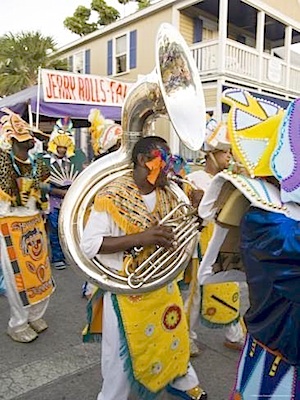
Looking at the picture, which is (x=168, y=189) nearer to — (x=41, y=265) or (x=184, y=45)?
(x=184, y=45)

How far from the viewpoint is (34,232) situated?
3490 mm

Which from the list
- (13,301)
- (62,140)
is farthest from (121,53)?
(13,301)

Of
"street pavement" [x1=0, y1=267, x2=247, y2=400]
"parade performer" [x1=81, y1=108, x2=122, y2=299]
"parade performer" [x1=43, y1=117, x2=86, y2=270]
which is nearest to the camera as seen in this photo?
"street pavement" [x1=0, y1=267, x2=247, y2=400]

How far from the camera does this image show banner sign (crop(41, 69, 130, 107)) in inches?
271

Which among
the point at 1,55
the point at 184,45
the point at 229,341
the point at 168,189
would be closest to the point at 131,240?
the point at 168,189

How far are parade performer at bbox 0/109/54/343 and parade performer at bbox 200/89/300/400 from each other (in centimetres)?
233

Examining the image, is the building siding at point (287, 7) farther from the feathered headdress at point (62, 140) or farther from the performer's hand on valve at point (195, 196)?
the performer's hand on valve at point (195, 196)

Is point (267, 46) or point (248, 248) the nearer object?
point (248, 248)

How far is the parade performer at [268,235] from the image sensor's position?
1.05 m

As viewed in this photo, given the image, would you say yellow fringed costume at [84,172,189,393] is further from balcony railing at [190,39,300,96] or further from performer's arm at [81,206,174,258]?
balcony railing at [190,39,300,96]

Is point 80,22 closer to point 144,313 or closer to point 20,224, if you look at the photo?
point 20,224

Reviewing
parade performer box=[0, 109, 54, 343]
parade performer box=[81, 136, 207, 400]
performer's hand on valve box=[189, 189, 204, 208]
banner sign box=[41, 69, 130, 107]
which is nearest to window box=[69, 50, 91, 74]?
banner sign box=[41, 69, 130, 107]

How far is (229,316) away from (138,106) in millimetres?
1663

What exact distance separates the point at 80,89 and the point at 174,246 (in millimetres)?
5977
